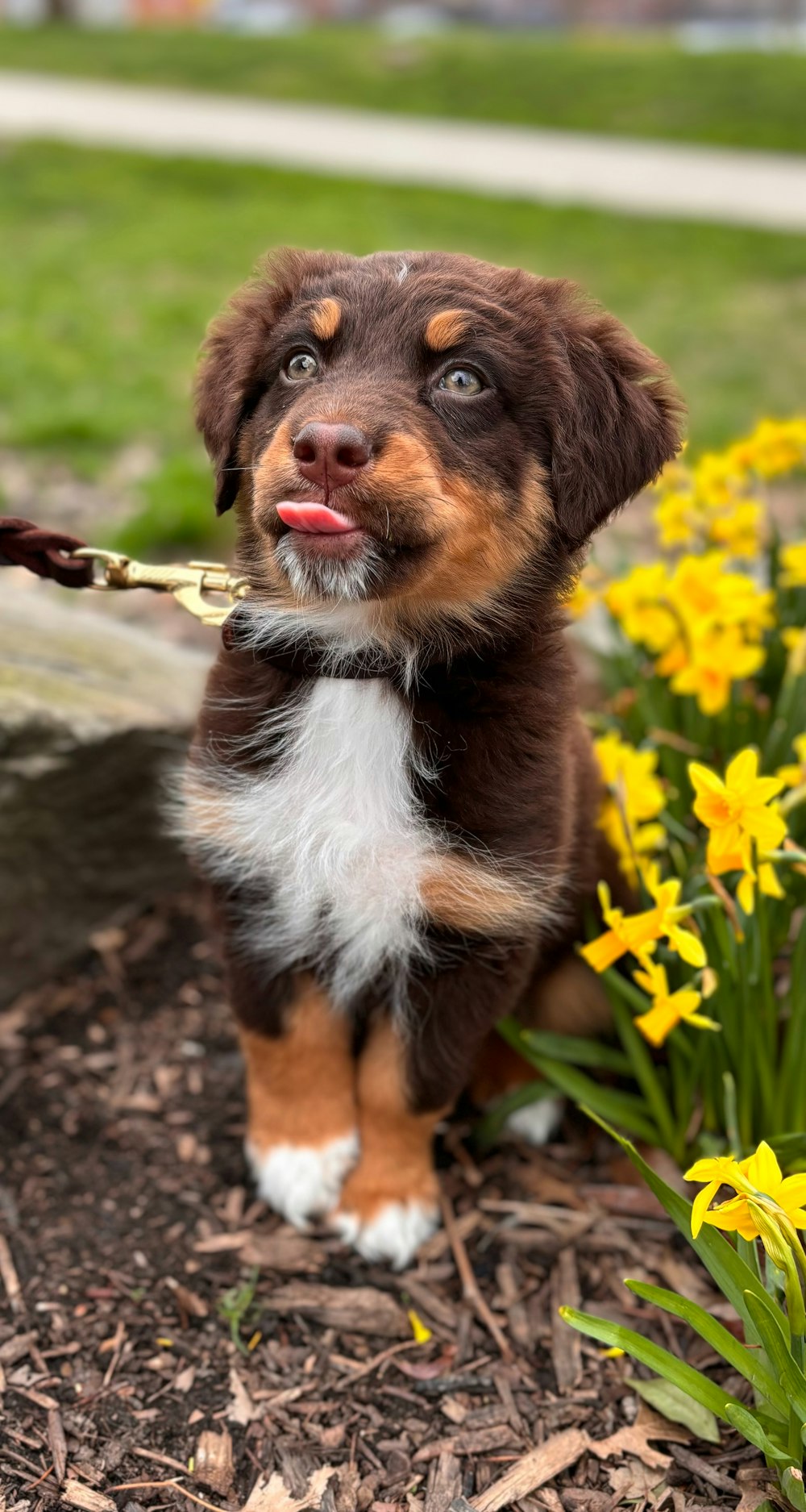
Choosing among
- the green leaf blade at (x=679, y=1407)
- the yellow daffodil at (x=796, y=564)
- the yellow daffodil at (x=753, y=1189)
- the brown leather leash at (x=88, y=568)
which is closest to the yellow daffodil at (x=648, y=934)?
the yellow daffodil at (x=753, y=1189)

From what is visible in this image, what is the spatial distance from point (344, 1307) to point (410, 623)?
1.48 meters

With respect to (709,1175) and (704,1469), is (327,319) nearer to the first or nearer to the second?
(709,1175)

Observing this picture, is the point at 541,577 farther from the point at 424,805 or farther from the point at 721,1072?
the point at 721,1072

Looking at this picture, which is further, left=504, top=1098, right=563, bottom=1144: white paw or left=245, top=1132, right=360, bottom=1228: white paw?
left=504, top=1098, right=563, bottom=1144: white paw

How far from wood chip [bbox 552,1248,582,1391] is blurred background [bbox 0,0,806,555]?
359 cm

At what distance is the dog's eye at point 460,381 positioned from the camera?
238 centimetres

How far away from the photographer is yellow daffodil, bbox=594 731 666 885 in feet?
9.75

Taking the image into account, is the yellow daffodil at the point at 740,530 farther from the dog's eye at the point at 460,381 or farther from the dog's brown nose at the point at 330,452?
the dog's brown nose at the point at 330,452

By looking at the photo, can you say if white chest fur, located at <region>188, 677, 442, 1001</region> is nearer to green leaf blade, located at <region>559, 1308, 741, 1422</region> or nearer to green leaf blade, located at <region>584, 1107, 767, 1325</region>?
green leaf blade, located at <region>584, 1107, 767, 1325</region>

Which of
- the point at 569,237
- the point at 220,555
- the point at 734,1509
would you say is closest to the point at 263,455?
the point at 734,1509

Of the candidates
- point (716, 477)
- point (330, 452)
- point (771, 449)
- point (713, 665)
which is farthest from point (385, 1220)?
point (771, 449)

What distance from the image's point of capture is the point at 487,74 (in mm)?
18797

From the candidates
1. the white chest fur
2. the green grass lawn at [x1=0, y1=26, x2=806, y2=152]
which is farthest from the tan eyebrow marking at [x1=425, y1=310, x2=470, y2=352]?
the green grass lawn at [x1=0, y1=26, x2=806, y2=152]

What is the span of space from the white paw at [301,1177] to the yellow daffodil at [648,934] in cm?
88
